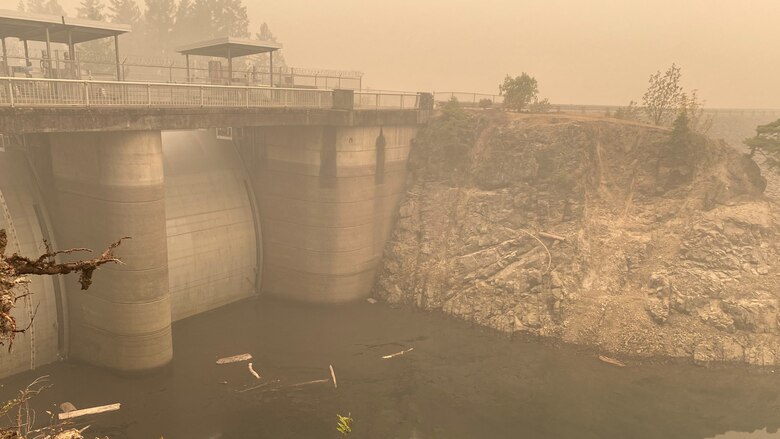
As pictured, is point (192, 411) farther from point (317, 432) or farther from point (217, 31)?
point (217, 31)

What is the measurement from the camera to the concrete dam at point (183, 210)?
27.8m

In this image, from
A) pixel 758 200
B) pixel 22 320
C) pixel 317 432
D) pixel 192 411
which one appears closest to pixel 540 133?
pixel 758 200

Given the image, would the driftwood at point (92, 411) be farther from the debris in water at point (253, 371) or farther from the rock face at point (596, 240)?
the rock face at point (596, 240)

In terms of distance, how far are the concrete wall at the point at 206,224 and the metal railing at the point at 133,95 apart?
26.9ft

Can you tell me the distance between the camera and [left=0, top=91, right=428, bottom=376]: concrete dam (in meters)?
27.8

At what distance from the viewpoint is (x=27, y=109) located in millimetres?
23750

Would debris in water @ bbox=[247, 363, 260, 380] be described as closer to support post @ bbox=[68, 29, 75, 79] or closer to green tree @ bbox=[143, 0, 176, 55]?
support post @ bbox=[68, 29, 75, 79]

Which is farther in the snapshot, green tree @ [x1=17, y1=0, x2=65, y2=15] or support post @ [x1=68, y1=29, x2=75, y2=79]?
green tree @ [x1=17, y1=0, x2=65, y2=15]

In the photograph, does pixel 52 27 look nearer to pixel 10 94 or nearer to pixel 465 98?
pixel 10 94

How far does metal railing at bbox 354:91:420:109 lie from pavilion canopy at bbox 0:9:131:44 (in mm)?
16849

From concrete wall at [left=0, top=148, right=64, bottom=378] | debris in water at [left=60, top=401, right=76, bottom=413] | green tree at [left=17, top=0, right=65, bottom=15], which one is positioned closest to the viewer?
debris in water at [left=60, top=401, right=76, bottom=413]

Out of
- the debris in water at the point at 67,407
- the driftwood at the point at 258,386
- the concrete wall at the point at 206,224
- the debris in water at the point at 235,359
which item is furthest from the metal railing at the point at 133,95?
the driftwood at the point at 258,386

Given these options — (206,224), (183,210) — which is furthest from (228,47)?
(206,224)

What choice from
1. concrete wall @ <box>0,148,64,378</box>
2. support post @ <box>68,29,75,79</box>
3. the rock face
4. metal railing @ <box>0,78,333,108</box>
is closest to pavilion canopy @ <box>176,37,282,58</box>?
metal railing @ <box>0,78,333,108</box>
